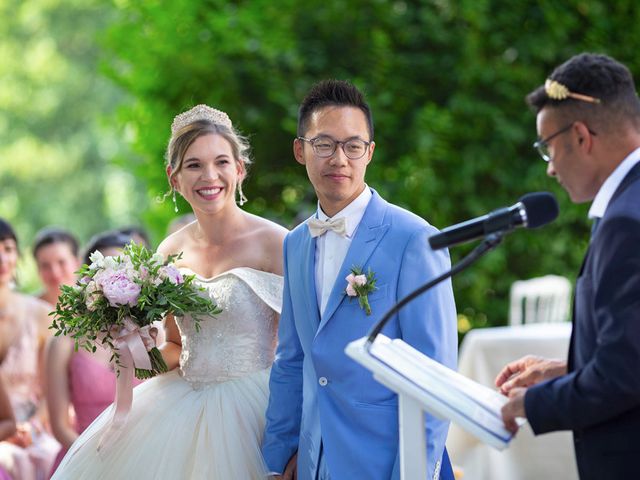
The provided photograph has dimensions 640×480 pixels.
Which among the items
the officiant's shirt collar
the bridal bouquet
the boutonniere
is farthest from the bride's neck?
→ the boutonniere

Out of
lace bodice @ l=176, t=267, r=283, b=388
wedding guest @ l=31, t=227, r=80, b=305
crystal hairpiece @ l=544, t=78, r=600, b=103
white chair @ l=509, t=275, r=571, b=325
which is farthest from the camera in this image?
white chair @ l=509, t=275, r=571, b=325

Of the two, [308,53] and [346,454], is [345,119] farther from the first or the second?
[308,53]

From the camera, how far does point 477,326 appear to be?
26.5ft

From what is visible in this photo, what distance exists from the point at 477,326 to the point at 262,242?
4265 millimetres

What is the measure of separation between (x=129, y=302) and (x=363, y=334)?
3.10 ft

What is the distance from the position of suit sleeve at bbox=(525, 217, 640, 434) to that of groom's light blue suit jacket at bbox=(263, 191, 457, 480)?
0.69 meters

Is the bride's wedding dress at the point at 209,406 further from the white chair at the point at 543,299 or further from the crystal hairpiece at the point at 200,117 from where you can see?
the white chair at the point at 543,299

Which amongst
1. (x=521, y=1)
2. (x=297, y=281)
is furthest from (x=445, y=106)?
(x=297, y=281)

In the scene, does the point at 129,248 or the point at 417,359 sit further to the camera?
the point at 129,248

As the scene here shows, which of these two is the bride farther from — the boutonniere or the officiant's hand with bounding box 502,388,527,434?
the officiant's hand with bounding box 502,388,527,434

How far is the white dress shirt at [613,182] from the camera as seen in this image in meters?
2.63

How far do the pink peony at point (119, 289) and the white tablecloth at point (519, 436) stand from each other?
10.0 feet

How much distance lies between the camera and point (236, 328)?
4.03 m

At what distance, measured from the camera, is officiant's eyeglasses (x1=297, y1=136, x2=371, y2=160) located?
346 centimetres
